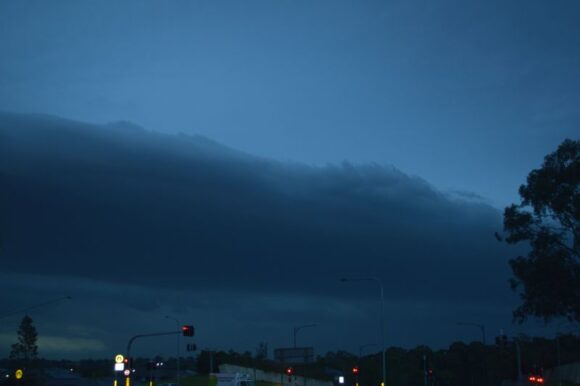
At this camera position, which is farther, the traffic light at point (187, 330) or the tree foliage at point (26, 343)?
the tree foliage at point (26, 343)

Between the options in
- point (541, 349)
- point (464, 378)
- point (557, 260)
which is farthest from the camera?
point (464, 378)

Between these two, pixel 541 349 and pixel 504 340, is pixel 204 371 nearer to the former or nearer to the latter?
pixel 541 349

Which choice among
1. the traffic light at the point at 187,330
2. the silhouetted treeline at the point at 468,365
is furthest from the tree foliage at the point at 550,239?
the silhouetted treeline at the point at 468,365

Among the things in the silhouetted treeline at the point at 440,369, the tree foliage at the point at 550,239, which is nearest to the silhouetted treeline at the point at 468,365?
the silhouetted treeline at the point at 440,369

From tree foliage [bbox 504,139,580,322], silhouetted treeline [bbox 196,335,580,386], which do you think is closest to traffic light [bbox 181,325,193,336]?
tree foliage [bbox 504,139,580,322]

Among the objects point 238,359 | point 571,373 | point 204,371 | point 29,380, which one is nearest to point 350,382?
point 238,359

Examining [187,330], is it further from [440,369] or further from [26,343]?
[440,369]

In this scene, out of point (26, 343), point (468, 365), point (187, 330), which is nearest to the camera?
point (187, 330)

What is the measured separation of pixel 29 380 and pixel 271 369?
7995 centimetres

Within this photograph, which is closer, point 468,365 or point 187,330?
point 187,330

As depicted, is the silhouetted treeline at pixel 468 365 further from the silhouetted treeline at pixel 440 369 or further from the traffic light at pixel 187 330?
the traffic light at pixel 187 330

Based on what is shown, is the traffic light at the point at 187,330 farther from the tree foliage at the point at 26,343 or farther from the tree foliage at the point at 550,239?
the tree foliage at the point at 26,343

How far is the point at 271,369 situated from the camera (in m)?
144

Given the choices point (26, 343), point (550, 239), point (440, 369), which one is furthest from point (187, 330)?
point (440, 369)
